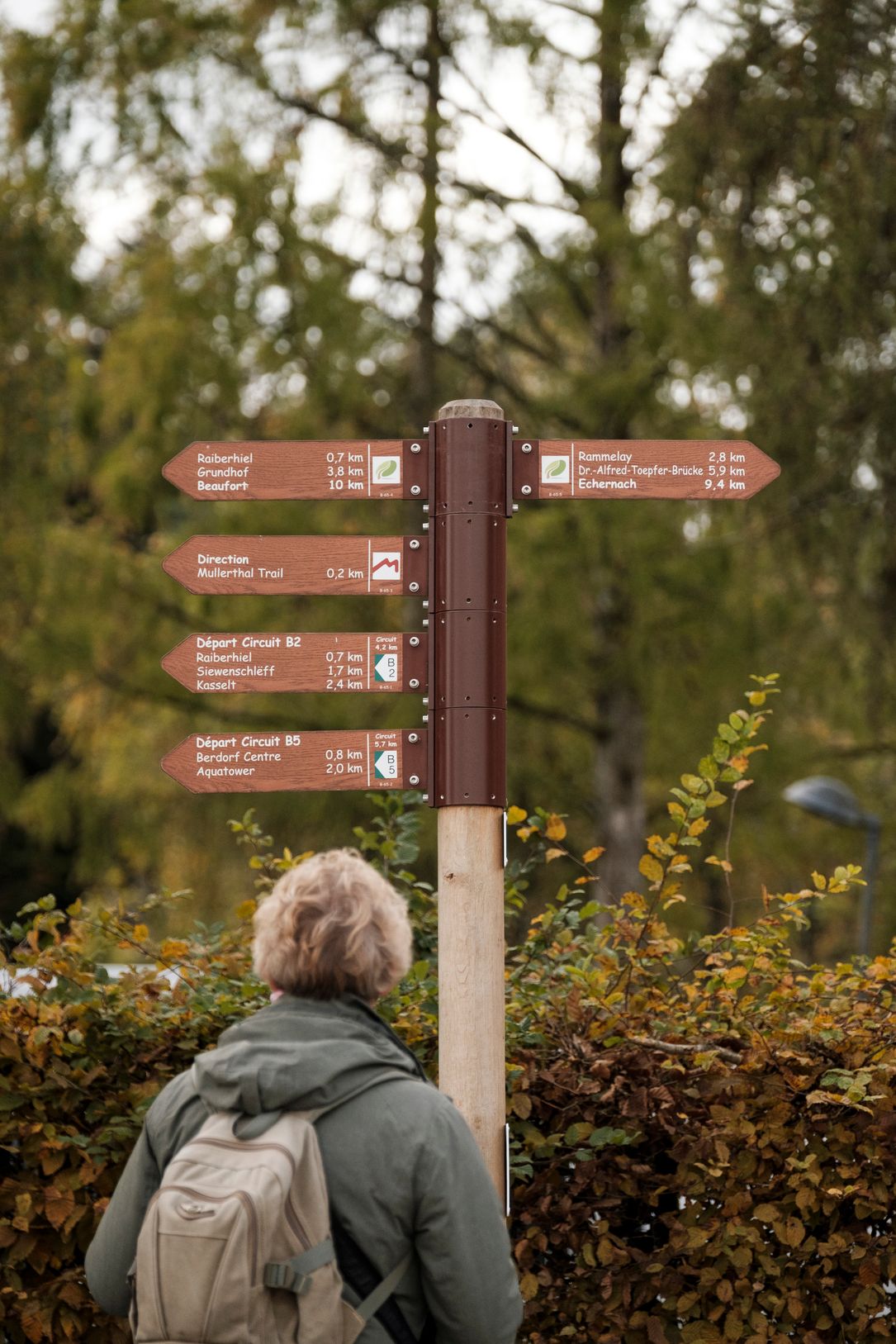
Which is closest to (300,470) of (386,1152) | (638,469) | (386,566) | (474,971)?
(386,566)

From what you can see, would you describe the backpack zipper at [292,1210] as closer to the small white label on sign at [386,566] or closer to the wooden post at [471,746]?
the wooden post at [471,746]

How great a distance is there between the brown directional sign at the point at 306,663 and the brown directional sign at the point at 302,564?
0.12 meters

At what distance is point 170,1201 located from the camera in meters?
2.34

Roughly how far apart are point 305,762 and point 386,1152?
146cm

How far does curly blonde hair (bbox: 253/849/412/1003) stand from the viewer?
249 centimetres

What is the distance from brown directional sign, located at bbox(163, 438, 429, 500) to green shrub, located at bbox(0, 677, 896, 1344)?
0.93m

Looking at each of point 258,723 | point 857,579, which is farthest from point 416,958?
point 258,723

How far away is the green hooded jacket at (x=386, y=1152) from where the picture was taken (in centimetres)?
238

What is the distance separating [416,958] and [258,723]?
7933 millimetres

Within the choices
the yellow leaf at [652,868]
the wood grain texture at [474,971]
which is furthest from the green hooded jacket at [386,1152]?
the yellow leaf at [652,868]

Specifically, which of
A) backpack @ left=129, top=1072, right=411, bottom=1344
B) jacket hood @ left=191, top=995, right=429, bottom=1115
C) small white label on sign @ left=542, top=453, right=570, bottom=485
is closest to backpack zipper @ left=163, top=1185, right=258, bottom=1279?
backpack @ left=129, top=1072, right=411, bottom=1344

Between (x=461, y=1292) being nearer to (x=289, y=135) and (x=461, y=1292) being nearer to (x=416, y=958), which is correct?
(x=416, y=958)

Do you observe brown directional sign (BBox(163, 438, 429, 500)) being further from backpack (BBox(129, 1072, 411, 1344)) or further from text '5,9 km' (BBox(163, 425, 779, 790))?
backpack (BBox(129, 1072, 411, 1344))

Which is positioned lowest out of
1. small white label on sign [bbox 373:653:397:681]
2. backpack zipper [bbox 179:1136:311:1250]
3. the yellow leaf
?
backpack zipper [bbox 179:1136:311:1250]
